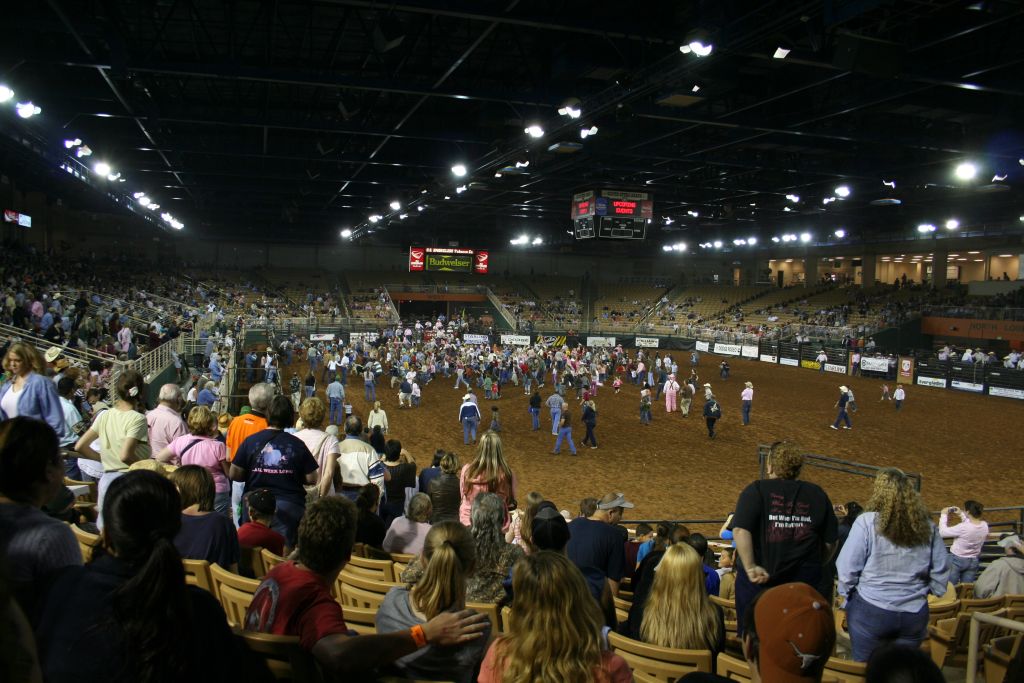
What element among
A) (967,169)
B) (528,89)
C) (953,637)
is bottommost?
(953,637)

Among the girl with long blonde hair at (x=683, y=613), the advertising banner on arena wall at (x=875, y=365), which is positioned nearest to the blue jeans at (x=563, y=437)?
the girl with long blonde hair at (x=683, y=613)

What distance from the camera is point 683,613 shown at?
3.41 meters

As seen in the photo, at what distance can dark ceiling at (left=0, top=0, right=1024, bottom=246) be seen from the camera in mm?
11430

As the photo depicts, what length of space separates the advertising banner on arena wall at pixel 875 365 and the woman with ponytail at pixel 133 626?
123ft

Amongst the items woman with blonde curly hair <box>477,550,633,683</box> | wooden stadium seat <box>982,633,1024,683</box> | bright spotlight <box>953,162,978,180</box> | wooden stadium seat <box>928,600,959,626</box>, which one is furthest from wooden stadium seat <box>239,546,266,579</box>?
bright spotlight <box>953,162,978,180</box>

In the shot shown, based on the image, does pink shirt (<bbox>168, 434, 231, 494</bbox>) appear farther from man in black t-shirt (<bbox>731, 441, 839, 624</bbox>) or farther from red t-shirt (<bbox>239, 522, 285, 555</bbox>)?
man in black t-shirt (<bbox>731, 441, 839, 624</bbox>)

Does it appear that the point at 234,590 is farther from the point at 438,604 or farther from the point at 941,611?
the point at 941,611

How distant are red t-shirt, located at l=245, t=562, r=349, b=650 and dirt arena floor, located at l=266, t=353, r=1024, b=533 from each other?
10.2m

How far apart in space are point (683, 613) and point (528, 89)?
45.9ft

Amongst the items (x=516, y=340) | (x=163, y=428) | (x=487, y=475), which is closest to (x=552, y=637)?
(x=487, y=475)

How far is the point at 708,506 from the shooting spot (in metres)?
12.8

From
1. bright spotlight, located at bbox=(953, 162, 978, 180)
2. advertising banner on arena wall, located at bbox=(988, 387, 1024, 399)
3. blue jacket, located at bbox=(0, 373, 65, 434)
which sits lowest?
advertising banner on arena wall, located at bbox=(988, 387, 1024, 399)

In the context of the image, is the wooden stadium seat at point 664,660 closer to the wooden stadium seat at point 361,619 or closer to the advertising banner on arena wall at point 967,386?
the wooden stadium seat at point 361,619

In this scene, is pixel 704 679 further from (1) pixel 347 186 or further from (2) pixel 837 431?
(1) pixel 347 186
